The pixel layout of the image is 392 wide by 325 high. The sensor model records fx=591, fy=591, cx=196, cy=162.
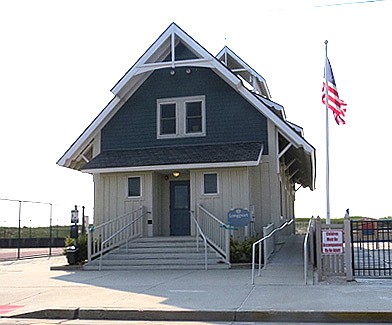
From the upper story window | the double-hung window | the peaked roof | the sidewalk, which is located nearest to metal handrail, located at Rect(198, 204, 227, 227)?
the double-hung window

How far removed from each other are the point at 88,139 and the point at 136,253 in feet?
18.1

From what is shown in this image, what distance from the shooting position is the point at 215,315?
10359 millimetres

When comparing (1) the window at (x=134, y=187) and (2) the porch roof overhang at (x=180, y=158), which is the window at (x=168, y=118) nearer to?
(2) the porch roof overhang at (x=180, y=158)

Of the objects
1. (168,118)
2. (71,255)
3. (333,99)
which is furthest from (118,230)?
(333,99)

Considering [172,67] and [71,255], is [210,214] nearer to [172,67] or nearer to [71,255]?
A: [71,255]

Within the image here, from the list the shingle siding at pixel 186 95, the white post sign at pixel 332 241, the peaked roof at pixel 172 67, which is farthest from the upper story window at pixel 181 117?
the white post sign at pixel 332 241

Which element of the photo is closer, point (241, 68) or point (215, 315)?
point (215, 315)

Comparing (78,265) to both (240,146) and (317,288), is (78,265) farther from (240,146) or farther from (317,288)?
(317,288)

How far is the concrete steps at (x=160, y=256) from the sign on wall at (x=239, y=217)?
1216 mm

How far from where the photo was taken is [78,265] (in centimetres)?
1939

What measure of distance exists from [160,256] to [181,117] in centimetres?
559

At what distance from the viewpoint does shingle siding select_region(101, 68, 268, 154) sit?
21.3 metres

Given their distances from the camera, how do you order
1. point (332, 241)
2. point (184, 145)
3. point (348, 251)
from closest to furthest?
1. point (348, 251)
2. point (332, 241)
3. point (184, 145)

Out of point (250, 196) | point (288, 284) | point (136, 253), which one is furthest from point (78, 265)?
point (288, 284)
